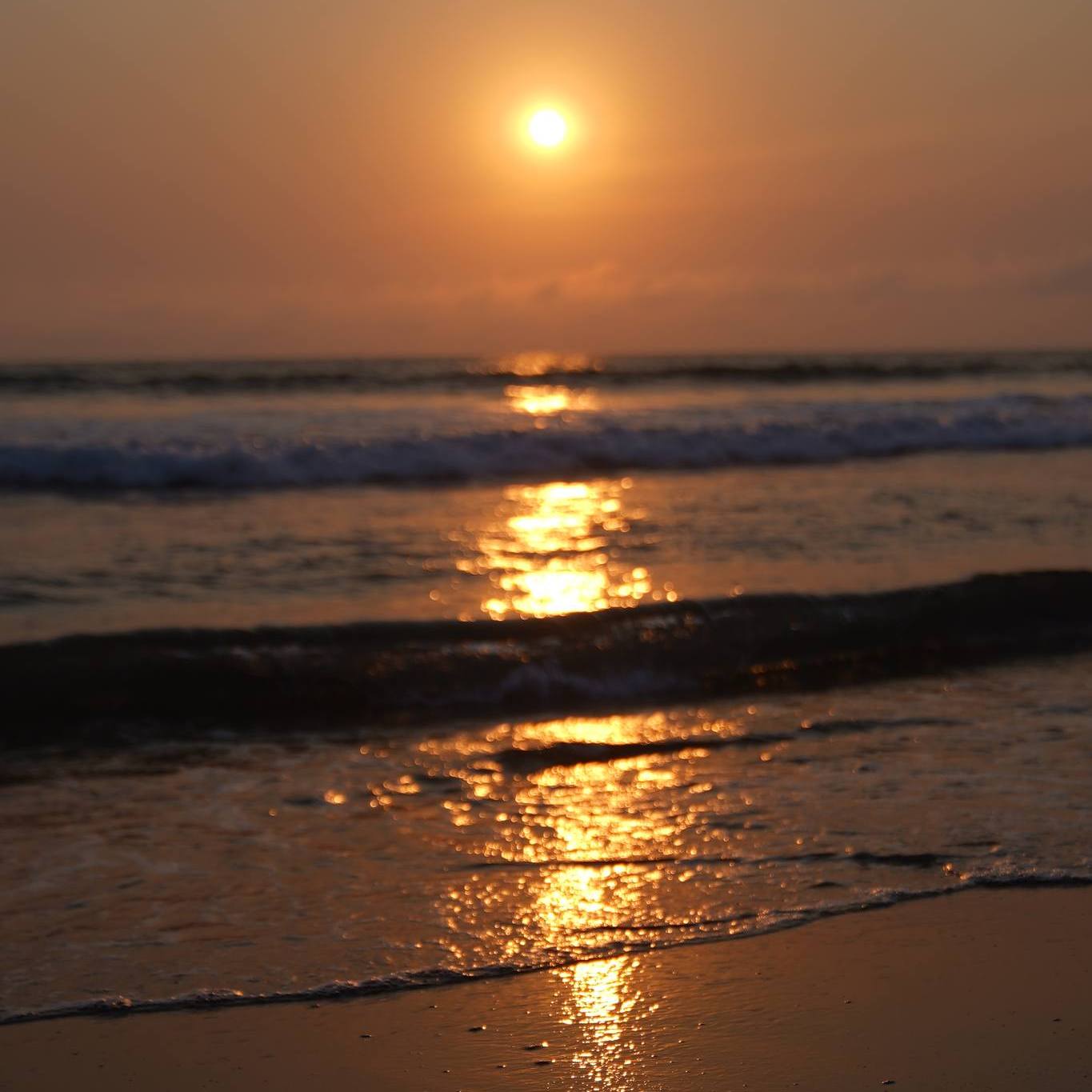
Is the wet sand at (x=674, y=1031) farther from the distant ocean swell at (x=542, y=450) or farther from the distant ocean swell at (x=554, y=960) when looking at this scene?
the distant ocean swell at (x=542, y=450)

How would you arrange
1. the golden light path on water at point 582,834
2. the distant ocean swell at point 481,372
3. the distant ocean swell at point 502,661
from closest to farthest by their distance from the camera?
1. the golden light path on water at point 582,834
2. the distant ocean swell at point 502,661
3. the distant ocean swell at point 481,372

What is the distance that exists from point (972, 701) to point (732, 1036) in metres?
3.51

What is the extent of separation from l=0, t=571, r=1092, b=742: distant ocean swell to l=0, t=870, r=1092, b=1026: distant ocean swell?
1.69 m

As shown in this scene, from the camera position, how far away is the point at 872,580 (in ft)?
28.0

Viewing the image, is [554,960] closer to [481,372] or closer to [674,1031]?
[674,1031]

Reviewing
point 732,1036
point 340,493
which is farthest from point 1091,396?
point 732,1036

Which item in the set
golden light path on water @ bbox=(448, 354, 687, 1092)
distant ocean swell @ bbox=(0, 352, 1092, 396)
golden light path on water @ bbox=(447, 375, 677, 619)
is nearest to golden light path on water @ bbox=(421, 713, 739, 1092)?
golden light path on water @ bbox=(448, 354, 687, 1092)

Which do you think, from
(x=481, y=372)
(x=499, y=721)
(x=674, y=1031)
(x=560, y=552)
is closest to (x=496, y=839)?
(x=674, y=1031)

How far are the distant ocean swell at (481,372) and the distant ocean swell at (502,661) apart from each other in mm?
19880

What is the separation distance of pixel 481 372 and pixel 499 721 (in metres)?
28.1

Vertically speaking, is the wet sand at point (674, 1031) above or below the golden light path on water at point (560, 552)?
below

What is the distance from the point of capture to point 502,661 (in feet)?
21.8

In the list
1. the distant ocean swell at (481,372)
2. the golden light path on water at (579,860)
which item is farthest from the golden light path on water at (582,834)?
the distant ocean swell at (481,372)

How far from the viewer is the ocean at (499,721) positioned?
3.84 meters
